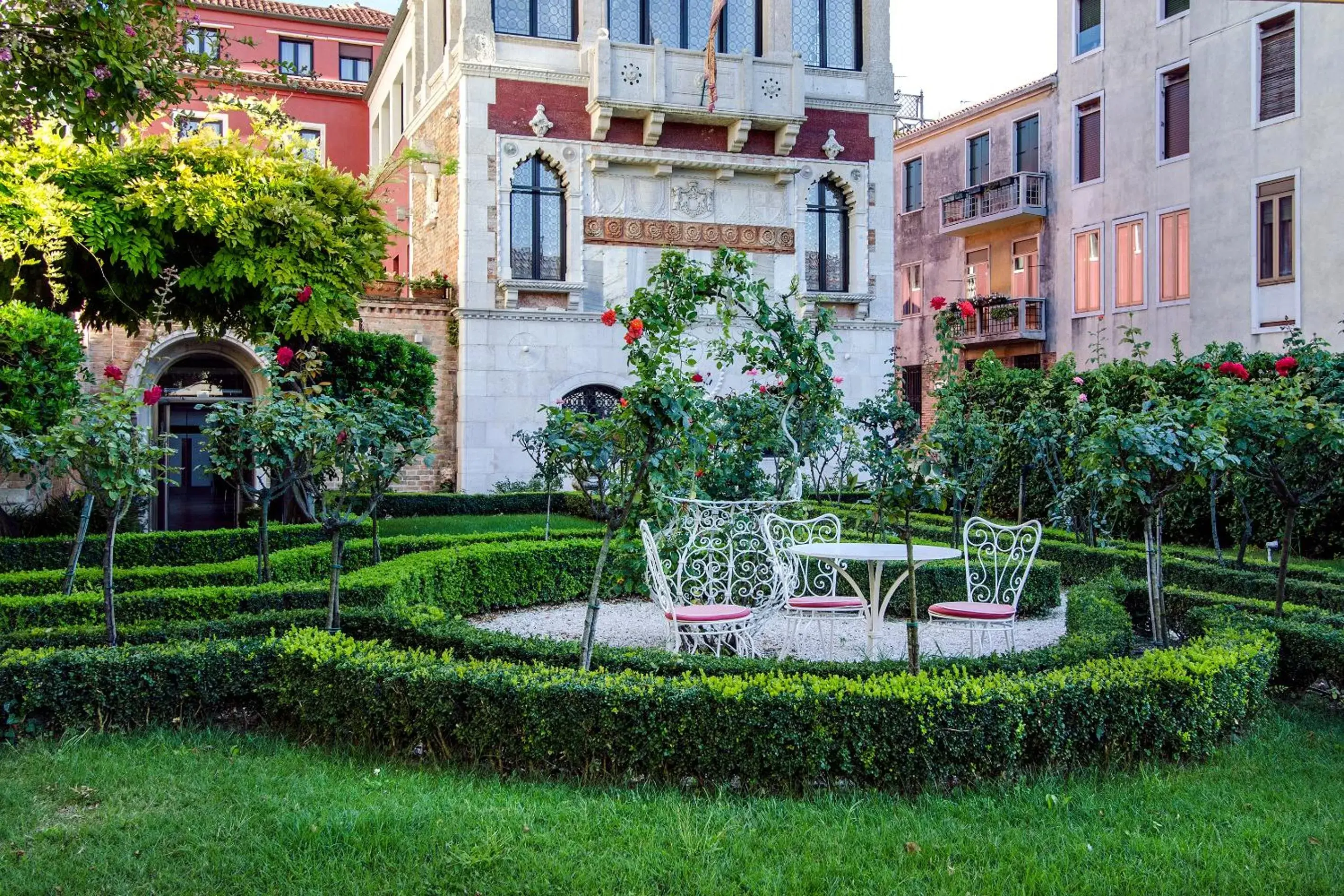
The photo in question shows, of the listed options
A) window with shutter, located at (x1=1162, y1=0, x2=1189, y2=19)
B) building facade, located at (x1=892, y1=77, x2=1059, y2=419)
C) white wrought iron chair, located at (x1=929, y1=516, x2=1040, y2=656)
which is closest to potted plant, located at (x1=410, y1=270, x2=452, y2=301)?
building facade, located at (x1=892, y1=77, x2=1059, y2=419)

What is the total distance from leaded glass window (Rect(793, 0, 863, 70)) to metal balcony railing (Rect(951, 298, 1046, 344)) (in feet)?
22.1

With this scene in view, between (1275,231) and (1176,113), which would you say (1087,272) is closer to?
(1176,113)

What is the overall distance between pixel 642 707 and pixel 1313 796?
3.01m

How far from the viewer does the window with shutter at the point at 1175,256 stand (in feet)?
70.9

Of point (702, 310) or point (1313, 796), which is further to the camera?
point (702, 310)

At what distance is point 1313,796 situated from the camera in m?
4.86

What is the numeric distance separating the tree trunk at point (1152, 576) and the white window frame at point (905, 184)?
23.8m

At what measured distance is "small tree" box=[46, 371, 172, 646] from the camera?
6.39m

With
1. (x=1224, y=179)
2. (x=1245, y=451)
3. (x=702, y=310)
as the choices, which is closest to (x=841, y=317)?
(x=702, y=310)

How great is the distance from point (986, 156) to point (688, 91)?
11.0 m

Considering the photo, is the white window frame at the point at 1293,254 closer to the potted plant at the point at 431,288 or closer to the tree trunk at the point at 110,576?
the potted plant at the point at 431,288

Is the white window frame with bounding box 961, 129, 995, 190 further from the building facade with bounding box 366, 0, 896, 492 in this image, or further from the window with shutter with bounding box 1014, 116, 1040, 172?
the building facade with bounding box 366, 0, 896, 492

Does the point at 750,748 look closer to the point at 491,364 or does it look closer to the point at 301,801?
the point at 301,801

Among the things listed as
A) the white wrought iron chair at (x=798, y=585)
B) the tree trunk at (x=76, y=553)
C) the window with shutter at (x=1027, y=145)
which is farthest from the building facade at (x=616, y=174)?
the tree trunk at (x=76, y=553)
